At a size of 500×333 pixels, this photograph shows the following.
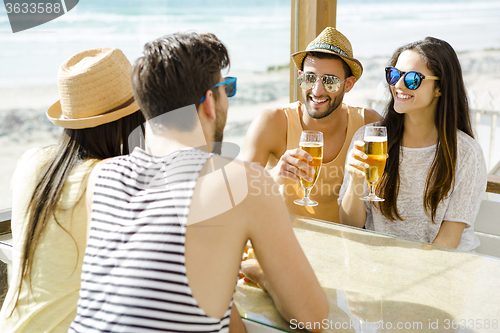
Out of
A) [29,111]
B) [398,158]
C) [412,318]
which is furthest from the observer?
[29,111]

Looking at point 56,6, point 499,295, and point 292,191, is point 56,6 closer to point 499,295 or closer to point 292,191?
point 292,191

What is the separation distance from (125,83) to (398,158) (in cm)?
158

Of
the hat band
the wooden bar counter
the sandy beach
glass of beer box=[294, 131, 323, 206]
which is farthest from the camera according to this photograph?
the sandy beach

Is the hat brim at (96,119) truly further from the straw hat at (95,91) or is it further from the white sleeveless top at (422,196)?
the white sleeveless top at (422,196)

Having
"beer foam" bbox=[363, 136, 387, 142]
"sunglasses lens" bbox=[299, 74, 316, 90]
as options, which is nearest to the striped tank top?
"beer foam" bbox=[363, 136, 387, 142]

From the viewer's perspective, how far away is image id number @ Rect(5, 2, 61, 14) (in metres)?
2.94

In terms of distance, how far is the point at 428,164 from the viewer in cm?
236

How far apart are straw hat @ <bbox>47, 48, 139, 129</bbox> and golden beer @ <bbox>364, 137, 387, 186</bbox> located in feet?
3.52

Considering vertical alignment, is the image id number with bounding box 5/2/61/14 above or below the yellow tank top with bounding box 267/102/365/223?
above

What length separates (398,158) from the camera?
7.97 feet

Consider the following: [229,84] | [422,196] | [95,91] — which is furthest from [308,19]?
[229,84]

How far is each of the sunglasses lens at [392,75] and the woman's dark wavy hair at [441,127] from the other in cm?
16

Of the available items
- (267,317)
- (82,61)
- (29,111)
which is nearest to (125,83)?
(82,61)
